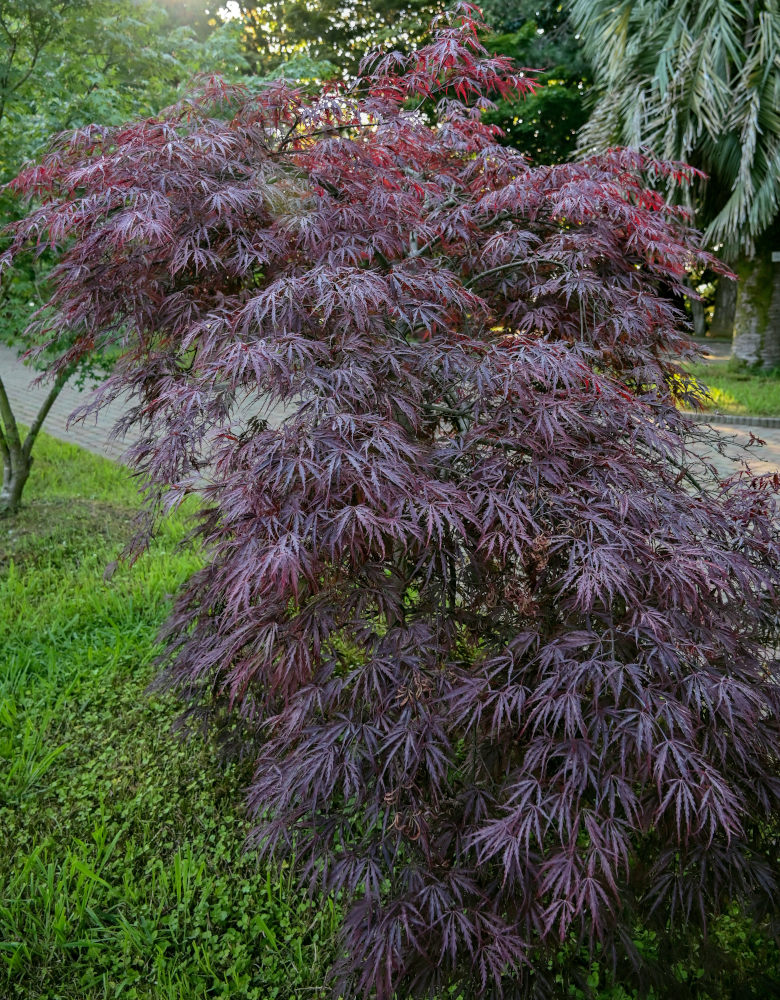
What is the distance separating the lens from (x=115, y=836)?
2.67 metres

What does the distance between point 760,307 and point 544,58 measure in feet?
23.9

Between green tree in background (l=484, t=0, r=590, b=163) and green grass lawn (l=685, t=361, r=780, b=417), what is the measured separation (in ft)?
17.6

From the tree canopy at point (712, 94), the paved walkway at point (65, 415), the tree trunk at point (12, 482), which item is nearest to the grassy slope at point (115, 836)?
the tree trunk at point (12, 482)

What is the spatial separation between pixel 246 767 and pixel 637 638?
79.0 inches

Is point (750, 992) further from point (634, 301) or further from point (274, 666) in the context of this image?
point (634, 301)

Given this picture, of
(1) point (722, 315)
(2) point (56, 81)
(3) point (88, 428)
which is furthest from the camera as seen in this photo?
(1) point (722, 315)

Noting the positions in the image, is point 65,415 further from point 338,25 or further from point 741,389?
point 338,25

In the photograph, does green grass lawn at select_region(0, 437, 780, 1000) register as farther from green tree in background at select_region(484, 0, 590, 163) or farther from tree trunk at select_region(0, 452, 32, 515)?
green tree in background at select_region(484, 0, 590, 163)

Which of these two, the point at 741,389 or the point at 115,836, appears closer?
the point at 115,836

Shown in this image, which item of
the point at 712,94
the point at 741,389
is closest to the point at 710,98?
the point at 712,94

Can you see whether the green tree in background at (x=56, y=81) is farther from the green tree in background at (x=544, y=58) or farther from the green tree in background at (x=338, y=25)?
the green tree in background at (x=338, y=25)

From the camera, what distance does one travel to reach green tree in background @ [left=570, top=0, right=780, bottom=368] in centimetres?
909

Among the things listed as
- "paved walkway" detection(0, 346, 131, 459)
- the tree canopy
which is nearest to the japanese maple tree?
"paved walkway" detection(0, 346, 131, 459)

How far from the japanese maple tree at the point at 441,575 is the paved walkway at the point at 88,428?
3751mm
